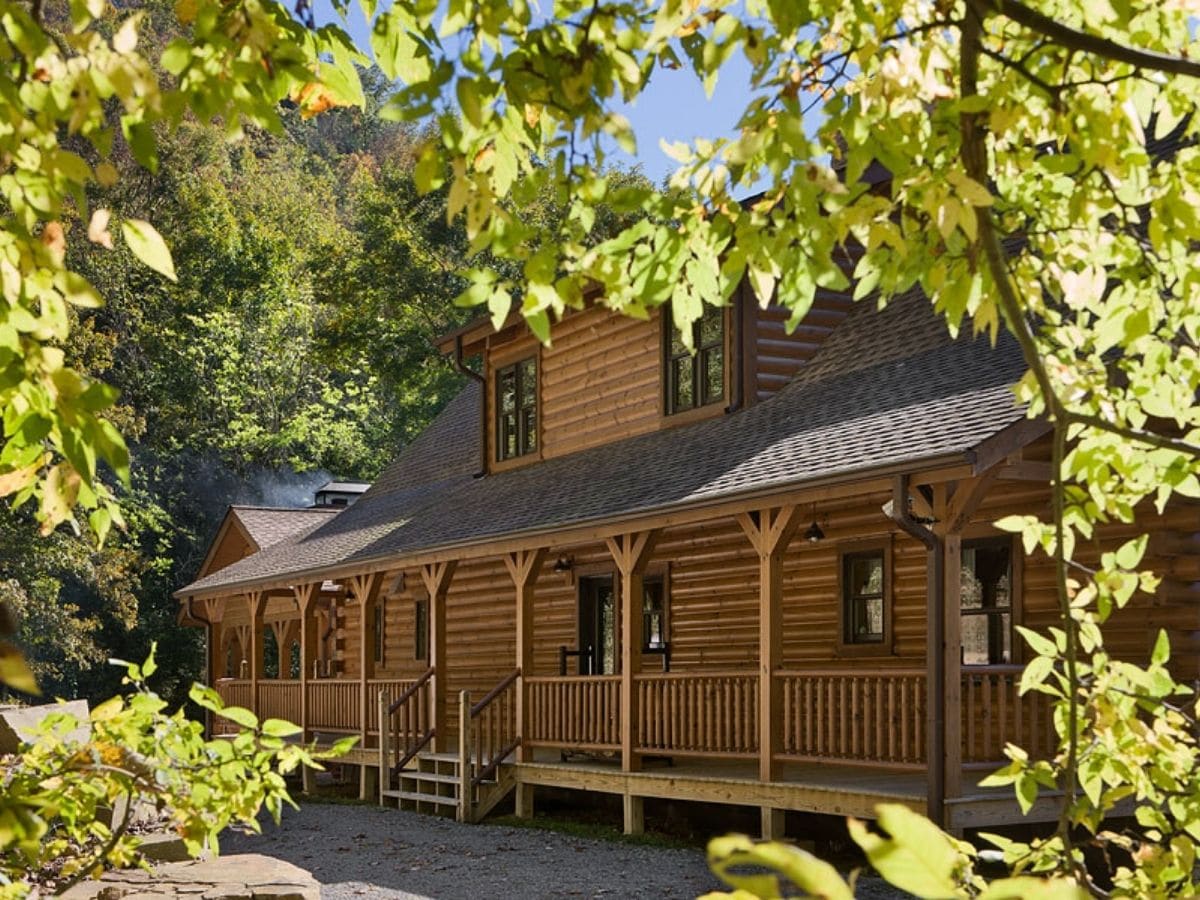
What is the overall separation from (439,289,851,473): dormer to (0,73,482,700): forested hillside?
18.0 meters

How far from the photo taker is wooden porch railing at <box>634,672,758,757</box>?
1541 cm

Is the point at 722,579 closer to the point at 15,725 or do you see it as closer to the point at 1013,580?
the point at 1013,580

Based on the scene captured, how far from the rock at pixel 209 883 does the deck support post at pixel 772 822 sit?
17.6ft

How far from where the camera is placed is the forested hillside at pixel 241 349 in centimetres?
4788

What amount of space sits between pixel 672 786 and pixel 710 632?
3846 millimetres

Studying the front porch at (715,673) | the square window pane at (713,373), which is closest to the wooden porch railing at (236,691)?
the front porch at (715,673)

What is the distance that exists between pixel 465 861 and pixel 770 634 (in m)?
3.81

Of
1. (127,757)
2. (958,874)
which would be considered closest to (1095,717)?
(958,874)

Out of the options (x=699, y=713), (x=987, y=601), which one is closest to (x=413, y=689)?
(x=699, y=713)

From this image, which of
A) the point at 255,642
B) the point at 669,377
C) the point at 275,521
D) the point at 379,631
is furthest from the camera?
the point at 275,521

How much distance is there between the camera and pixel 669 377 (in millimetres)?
Answer: 20781

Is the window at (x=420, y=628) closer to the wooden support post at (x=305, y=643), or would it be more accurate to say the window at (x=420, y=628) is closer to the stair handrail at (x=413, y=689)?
the wooden support post at (x=305, y=643)

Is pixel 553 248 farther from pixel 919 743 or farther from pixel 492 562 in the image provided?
pixel 492 562

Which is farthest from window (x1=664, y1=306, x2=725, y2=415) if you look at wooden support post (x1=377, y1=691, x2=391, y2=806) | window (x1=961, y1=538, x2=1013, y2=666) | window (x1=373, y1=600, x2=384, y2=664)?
window (x1=373, y1=600, x2=384, y2=664)
